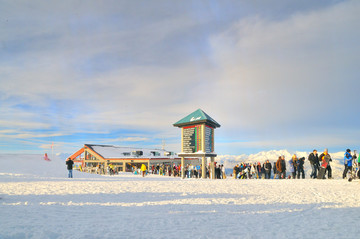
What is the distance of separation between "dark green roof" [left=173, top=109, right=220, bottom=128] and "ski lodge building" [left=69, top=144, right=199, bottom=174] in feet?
63.8

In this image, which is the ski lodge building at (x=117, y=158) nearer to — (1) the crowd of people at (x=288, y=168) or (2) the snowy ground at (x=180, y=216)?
(1) the crowd of people at (x=288, y=168)

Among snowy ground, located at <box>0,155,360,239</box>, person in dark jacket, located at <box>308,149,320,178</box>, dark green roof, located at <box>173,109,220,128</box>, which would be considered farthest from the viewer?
dark green roof, located at <box>173,109,220,128</box>

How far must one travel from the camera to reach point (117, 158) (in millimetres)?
45531

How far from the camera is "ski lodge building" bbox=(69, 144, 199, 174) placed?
4481cm

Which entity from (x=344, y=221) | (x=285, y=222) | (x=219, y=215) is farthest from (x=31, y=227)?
(x=344, y=221)

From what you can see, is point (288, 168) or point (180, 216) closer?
point (180, 216)

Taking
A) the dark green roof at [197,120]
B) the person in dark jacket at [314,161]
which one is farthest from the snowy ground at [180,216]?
the dark green roof at [197,120]

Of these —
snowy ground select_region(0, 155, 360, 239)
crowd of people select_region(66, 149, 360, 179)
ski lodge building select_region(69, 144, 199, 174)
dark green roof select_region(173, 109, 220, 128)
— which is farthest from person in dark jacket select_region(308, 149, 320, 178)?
ski lodge building select_region(69, 144, 199, 174)

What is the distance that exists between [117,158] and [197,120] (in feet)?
82.0

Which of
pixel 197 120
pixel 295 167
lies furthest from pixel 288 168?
pixel 197 120

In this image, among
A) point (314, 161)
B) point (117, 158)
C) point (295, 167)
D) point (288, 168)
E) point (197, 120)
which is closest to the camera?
point (314, 161)

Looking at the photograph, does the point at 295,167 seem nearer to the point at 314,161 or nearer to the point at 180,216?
the point at 314,161

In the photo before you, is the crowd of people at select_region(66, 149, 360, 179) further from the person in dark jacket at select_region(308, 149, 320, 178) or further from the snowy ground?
the snowy ground

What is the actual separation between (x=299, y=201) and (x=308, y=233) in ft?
12.1
